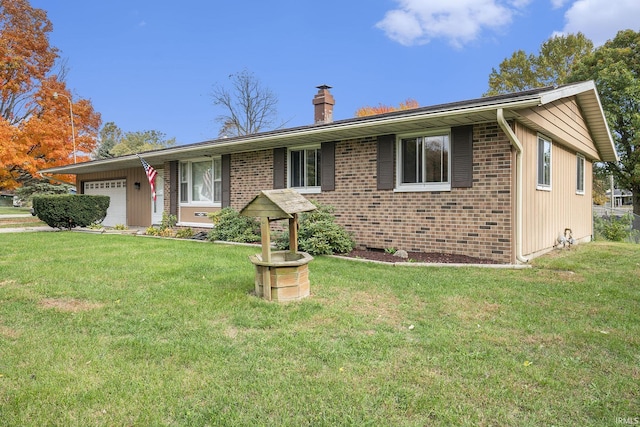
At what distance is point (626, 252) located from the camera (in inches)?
355

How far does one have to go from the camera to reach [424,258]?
768 cm

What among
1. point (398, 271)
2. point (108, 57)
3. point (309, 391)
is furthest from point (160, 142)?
point (309, 391)

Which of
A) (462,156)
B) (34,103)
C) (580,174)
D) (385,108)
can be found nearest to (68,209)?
(34,103)

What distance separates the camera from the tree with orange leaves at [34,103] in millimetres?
19219

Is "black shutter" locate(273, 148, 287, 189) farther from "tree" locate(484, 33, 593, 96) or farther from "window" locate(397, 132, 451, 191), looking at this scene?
"tree" locate(484, 33, 593, 96)

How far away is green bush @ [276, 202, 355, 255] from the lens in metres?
8.22

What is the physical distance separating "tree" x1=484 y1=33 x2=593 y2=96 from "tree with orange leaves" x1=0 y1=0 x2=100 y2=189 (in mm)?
26156

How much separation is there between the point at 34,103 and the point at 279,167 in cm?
1884

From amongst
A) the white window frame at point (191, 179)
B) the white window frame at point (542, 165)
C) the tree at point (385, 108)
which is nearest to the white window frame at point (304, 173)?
the white window frame at point (191, 179)

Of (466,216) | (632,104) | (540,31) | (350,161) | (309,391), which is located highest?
(540,31)

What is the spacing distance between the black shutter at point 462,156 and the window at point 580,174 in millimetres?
6476

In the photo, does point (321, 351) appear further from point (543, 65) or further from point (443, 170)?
point (543, 65)

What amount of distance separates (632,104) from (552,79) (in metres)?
8.35

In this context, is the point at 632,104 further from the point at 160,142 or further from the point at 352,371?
the point at 160,142
